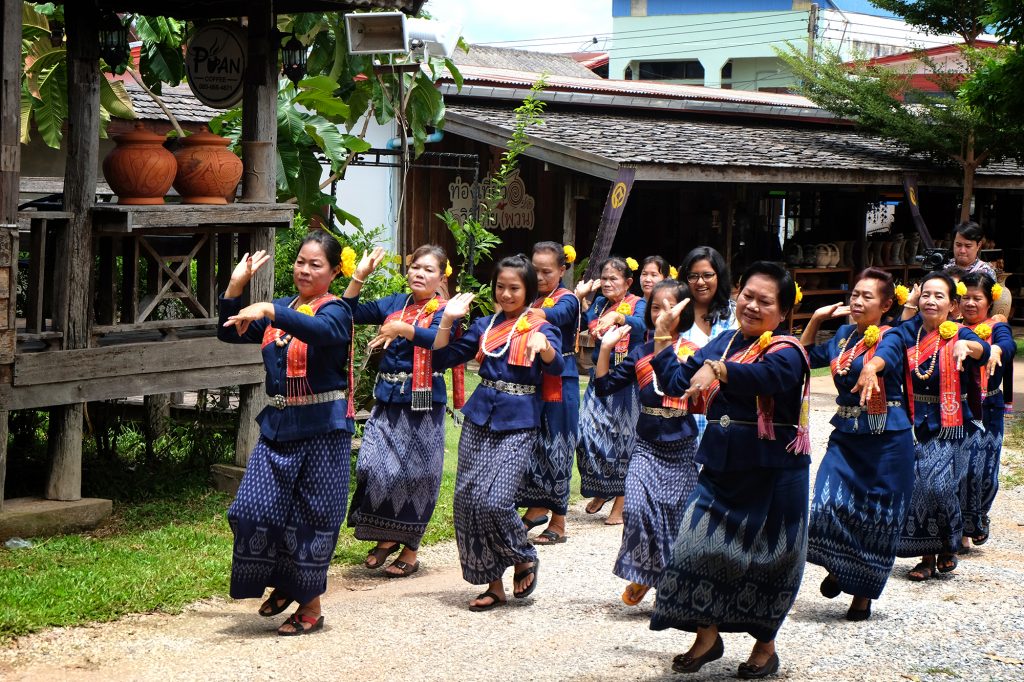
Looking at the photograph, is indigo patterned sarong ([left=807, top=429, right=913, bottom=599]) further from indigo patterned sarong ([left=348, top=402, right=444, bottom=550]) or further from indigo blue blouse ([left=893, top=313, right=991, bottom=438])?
indigo patterned sarong ([left=348, top=402, right=444, bottom=550])

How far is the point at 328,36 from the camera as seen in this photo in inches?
439

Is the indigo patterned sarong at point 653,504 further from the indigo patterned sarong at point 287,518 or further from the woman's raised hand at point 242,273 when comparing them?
the woman's raised hand at point 242,273

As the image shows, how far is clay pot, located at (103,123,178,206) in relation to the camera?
7555 mm

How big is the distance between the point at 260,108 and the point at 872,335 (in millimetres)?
4351

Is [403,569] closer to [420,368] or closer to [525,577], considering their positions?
[525,577]

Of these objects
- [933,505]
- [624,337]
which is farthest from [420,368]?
[933,505]

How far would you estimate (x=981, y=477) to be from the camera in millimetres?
7680

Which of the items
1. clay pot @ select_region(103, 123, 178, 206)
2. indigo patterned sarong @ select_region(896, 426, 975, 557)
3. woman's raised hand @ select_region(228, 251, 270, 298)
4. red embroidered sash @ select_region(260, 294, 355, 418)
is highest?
clay pot @ select_region(103, 123, 178, 206)

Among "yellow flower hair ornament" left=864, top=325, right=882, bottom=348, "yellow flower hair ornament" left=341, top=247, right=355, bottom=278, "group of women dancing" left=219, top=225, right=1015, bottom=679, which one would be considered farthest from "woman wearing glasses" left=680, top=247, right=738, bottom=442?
"yellow flower hair ornament" left=341, top=247, right=355, bottom=278

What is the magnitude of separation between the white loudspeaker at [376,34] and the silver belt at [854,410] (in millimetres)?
4841

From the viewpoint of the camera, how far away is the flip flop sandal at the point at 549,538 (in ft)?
26.2

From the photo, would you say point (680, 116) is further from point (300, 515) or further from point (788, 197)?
point (300, 515)

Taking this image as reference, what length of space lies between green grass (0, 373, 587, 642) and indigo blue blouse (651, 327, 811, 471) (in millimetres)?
2842

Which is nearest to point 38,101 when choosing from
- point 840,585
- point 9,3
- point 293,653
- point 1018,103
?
point 9,3
